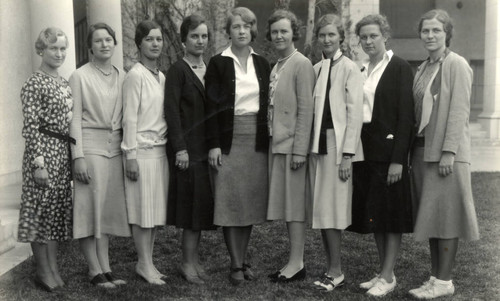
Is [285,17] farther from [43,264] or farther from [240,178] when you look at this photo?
[43,264]

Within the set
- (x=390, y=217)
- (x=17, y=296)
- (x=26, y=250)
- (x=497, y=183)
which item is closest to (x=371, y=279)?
(x=390, y=217)

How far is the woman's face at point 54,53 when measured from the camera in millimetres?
4367

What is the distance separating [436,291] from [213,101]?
2.28 metres

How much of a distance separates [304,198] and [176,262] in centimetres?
159

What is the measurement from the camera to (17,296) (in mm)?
4410

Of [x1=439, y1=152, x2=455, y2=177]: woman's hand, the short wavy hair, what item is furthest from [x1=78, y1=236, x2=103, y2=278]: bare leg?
[x1=439, y1=152, x2=455, y2=177]: woman's hand

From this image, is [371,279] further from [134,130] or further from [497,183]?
[497,183]

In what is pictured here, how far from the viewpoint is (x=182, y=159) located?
180 inches

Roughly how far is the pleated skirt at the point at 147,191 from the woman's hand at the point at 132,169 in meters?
0.05

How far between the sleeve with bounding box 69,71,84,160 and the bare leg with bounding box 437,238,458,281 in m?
2.84

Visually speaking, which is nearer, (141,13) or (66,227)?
(66,227)

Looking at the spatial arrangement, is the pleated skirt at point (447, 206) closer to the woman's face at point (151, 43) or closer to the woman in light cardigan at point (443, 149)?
the woman in light cardigan at point (443, 149)

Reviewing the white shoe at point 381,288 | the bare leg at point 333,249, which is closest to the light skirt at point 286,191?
the bare leg at point 333,249

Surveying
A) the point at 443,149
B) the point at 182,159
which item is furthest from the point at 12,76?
the point at 443,149
